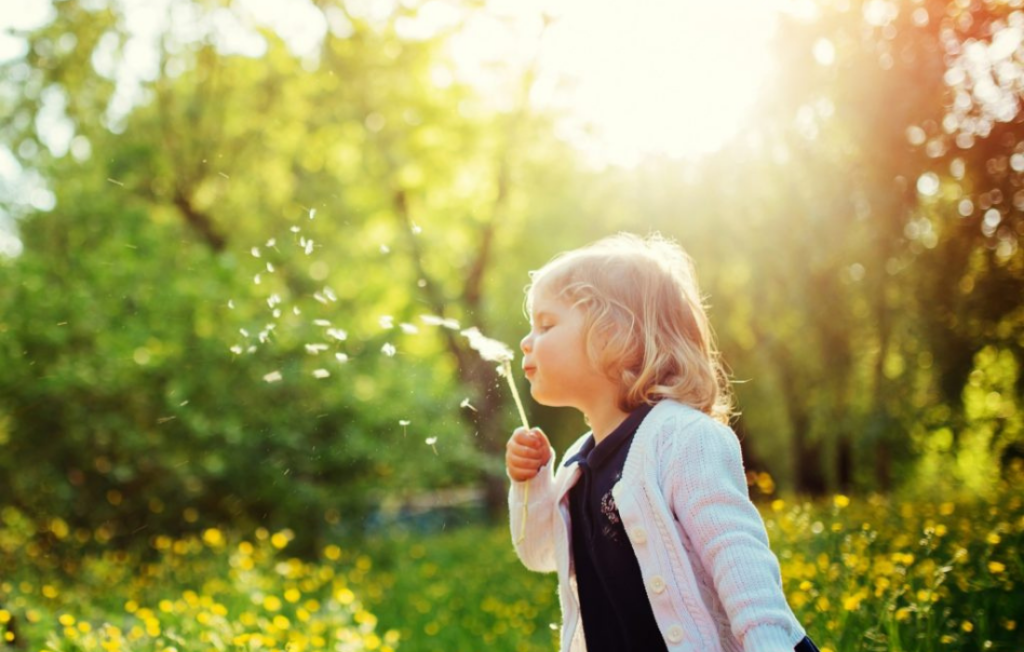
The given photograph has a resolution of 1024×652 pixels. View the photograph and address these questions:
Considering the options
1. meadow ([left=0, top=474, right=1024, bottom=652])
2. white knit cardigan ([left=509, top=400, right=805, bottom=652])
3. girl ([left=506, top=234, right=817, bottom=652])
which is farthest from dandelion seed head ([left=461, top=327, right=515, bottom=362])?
meadow ([left=0, top=474, right=1024, bottom=652])

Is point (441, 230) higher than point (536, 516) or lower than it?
lower

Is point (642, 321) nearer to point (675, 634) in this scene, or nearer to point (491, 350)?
point (491, 350)

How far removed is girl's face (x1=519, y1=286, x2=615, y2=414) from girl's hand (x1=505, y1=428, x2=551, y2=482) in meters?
0.19

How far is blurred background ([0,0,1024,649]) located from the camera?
683 centimetres

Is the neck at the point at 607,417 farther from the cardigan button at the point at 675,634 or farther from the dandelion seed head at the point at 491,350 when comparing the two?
the cardigan button at the point at 675,634

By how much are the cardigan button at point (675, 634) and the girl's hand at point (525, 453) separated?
591 millimetres

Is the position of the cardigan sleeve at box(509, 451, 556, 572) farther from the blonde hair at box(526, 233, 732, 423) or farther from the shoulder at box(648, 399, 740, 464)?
the shoulder at box(648, 399, 740, 464)

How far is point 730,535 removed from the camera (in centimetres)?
192

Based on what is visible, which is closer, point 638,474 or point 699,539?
point 699,539

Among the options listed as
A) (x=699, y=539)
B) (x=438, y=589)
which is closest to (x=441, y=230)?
(x=438, y=589)

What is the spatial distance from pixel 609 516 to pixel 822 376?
30.8 feet

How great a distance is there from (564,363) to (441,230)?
15216mm

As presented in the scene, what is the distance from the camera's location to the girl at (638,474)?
1967 mm

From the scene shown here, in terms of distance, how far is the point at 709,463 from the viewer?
2004mm
